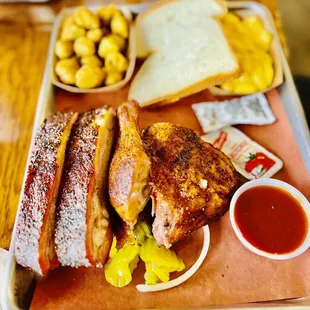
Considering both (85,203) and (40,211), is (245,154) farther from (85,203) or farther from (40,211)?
(40,211)

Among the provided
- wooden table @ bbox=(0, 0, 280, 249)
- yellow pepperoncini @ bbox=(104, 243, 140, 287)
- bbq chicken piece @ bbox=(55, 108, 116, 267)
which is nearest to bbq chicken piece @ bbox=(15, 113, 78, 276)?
bbq chicken piece @ bbox=(55, 108, 116, 267)

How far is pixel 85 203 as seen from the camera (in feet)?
4.28

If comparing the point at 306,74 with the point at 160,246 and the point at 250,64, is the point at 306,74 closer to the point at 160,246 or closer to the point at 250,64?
the point at 250,64

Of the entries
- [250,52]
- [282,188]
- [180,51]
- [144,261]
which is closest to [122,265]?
[144,261]

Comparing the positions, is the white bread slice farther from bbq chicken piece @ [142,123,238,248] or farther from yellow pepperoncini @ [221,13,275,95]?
bbq chicken piece @ [142,123,238,248]

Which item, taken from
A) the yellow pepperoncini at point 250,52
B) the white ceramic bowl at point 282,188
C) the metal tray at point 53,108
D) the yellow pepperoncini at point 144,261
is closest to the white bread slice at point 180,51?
the yellow pepperoncini at point 250,52

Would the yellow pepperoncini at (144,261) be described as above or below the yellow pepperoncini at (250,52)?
below

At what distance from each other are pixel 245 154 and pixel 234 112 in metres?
0.22

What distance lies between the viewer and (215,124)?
5.98 feet

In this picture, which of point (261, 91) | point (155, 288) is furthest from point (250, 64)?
point (155, 288)

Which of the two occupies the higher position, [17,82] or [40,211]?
[40,211]

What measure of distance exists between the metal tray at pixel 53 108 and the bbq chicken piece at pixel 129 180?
37cm

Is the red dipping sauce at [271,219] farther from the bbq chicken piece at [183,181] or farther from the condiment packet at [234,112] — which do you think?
the condiment packet at [234,112]

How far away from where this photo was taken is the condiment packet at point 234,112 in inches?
71.9
